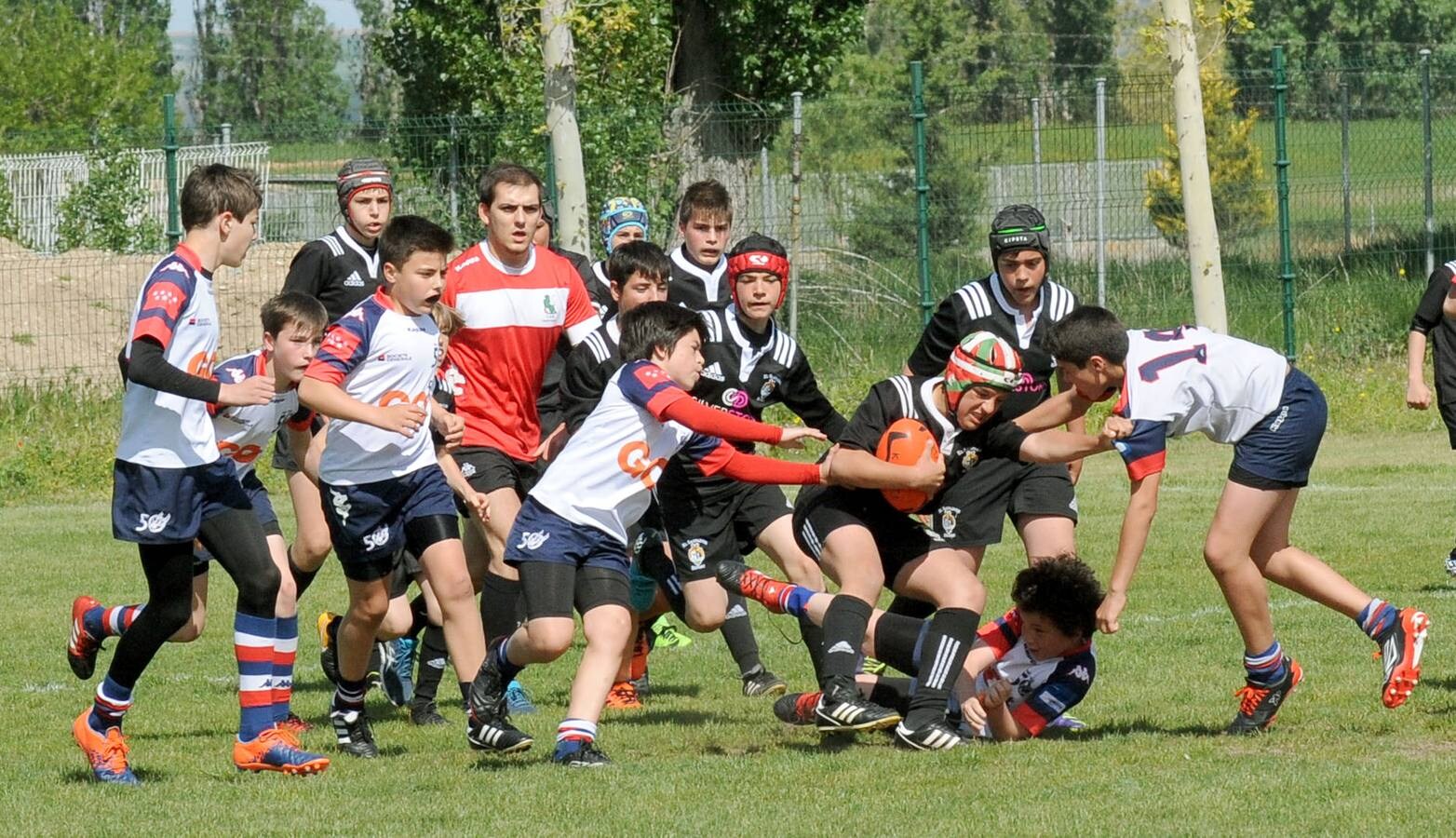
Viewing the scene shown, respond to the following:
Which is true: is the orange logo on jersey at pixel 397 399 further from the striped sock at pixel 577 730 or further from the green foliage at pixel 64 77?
the green foliage at pixel 64 77

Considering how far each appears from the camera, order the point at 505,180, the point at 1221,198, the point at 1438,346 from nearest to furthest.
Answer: the point at 505,180
the point at 1438,346
the point at 1221,198

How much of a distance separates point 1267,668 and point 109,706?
12.9 ft

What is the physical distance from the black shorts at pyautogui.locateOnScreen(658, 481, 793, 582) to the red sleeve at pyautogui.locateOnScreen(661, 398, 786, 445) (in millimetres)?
1160

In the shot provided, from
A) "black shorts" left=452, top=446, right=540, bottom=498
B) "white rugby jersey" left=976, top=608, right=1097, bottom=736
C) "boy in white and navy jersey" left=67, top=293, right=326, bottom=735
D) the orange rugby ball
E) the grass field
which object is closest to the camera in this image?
the grass field

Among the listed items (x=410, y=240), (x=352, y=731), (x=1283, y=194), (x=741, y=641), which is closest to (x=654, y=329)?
(x=410, y=240)

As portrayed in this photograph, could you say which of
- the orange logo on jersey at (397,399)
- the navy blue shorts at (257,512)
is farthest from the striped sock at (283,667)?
the orange logo on jersey at (397,399)

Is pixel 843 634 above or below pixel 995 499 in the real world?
below

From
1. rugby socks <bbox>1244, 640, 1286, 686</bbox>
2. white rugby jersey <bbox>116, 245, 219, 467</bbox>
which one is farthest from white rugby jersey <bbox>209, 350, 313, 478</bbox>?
rugby socks <bbox>1244, 640, 1286, 686</bbox>

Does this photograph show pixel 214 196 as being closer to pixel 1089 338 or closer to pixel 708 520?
pixel 708 520

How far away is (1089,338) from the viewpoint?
624cm

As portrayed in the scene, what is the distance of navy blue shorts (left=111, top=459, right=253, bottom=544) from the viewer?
6070 millimetres

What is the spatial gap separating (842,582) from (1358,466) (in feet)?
28.2

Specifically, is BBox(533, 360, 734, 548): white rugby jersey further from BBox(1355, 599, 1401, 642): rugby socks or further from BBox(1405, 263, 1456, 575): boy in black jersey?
BBox(1405, 263, 1456, 575): boy in black jersey

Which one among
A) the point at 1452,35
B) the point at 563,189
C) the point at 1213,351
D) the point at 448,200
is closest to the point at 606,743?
the point at 1213,351
